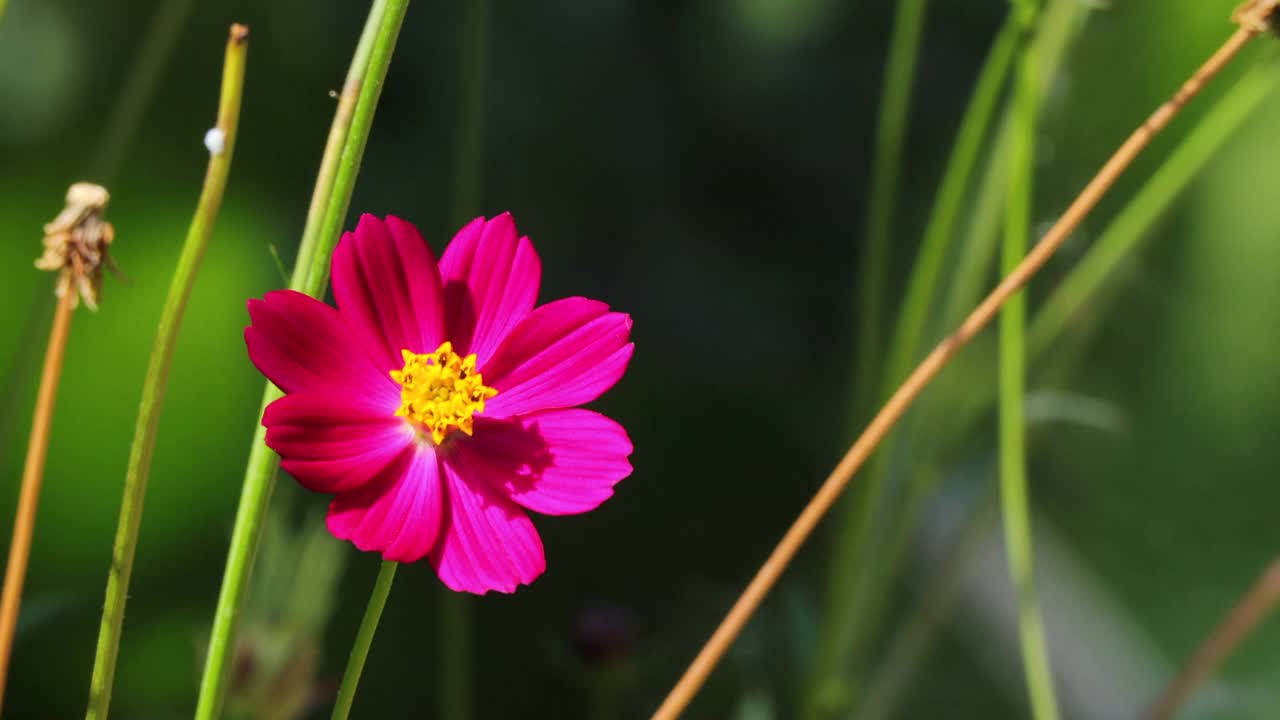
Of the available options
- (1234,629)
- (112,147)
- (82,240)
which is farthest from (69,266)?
(1234,629)

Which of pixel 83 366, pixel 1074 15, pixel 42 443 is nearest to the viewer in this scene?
pixel 42 443

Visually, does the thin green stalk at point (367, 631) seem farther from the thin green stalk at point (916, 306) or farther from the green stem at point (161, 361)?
the thin green stalk at point (916, 306)

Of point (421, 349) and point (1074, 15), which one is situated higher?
point (1074, 15)

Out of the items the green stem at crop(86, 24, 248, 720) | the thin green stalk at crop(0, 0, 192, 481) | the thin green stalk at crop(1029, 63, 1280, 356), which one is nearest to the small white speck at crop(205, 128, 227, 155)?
the green stem at crop(86, 24, 248, 720)

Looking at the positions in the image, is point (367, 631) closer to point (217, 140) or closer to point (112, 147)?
point (217, 140)

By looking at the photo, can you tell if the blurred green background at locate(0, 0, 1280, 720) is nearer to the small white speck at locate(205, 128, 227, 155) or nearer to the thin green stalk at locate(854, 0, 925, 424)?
the thin green stalk at locate(854, 0, 925, 424)

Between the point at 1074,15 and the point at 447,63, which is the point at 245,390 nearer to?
the point at 447,63

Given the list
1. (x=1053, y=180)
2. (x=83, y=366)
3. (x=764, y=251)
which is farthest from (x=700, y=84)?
(x=83, y=366)
